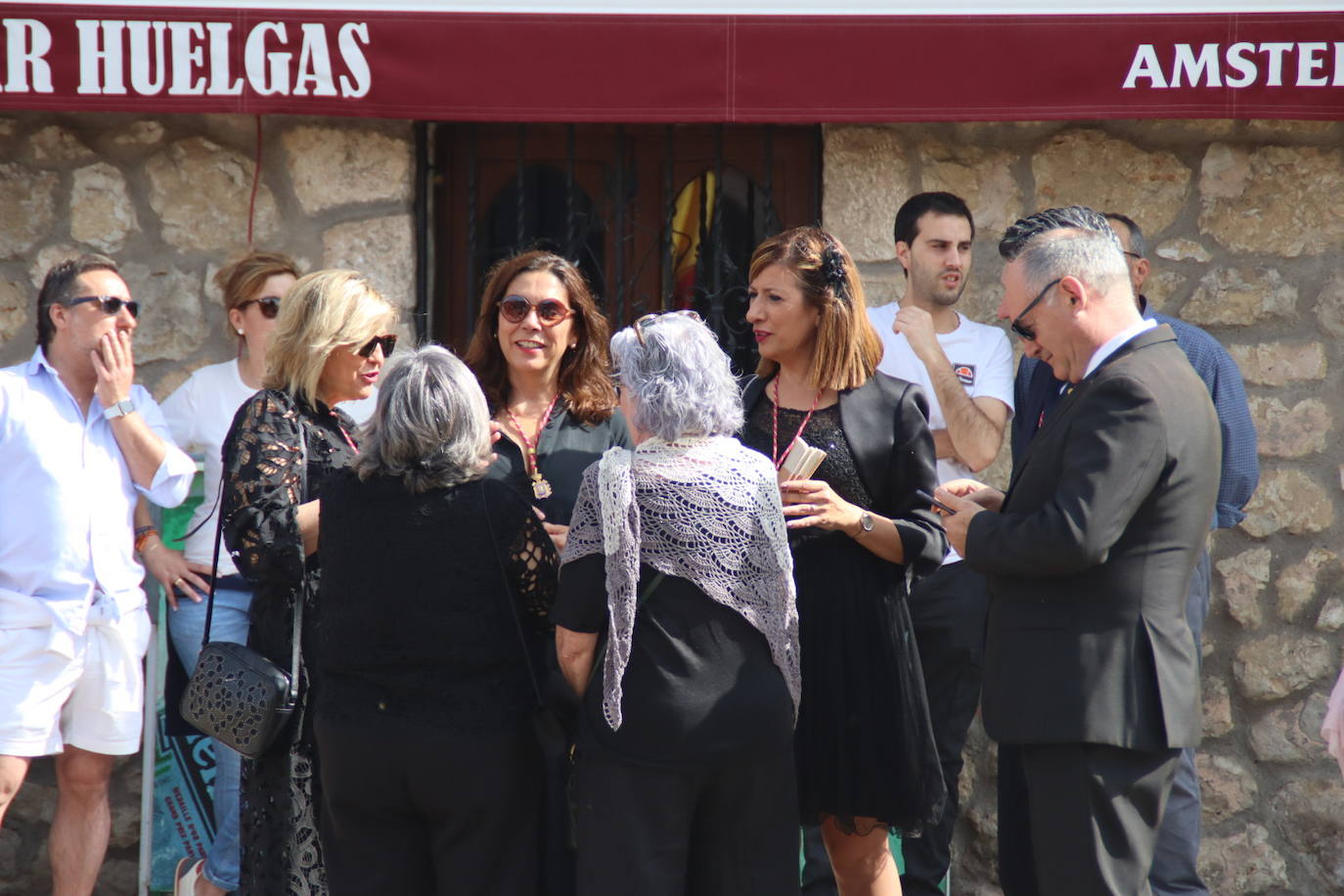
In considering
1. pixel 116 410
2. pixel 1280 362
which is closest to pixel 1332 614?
pixel 1280 362

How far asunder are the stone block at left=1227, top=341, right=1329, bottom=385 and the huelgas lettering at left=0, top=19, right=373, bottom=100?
2.83m

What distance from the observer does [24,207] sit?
4484 millimetres

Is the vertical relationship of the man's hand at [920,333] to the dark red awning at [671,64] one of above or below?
below

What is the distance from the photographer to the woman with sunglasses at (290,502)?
3.08 metres

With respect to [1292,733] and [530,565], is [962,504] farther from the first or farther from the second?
[1292,733]

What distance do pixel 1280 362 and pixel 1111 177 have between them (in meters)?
→ 0.78

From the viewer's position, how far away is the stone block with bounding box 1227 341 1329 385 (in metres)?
4.45

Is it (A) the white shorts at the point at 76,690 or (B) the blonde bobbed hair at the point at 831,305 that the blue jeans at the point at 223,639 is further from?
(B) the blonde bobbed hair at the point at 831,305

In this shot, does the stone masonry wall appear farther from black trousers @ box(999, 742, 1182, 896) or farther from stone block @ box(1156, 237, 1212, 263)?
black trousers @ box(999, 742, 1182, 896)

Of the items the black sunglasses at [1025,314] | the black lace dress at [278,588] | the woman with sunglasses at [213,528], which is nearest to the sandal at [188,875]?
the woman with sunglasses at [213,528]

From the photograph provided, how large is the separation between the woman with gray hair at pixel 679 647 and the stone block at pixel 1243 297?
2.26m

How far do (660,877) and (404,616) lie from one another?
2.29 feet

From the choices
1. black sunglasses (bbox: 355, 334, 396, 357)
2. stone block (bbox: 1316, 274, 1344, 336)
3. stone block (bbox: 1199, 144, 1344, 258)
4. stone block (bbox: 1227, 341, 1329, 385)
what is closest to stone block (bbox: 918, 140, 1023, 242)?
stone block (bbox: 1199, 144, 1344, 258)

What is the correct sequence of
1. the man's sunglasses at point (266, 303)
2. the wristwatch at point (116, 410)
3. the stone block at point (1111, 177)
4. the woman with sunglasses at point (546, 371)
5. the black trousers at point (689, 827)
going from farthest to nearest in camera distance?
the stone block at point (1111, 177)
the man's sunglasses at point (266, 303)
the wristwatch at point (116, 410)
the woman with sunglasses at point (546, 371)
the black trousers at point (689, 827)
